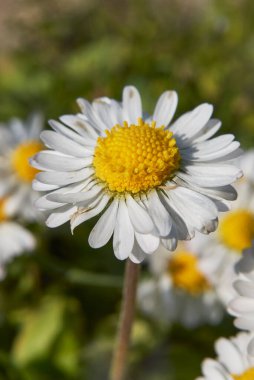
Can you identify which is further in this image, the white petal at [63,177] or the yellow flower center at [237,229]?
the yellow flower center at [237,229]

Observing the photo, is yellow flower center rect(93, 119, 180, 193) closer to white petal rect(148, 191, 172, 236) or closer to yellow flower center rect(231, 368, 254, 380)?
Answer: white petal rect(148, 191, 172, 236)

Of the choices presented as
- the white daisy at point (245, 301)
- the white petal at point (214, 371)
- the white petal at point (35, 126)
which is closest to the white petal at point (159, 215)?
the white daisy at point (245, 301)

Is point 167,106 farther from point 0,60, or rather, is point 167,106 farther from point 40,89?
point 0,60

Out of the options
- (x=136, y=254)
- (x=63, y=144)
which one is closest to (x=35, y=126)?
(x=63, y=144)

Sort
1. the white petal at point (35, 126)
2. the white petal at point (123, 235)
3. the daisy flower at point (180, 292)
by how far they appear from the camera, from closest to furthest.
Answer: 1. the white petal at point (123, 235)
2. the daisy flower at point (180, 292)
3. the white petal at point (35, 126)

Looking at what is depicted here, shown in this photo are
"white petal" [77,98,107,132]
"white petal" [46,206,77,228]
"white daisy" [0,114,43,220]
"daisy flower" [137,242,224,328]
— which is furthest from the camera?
"white daisy" [0,114,43,220]

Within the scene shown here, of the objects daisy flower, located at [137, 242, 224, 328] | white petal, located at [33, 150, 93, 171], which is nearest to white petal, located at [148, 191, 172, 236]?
white petal, located at [33, 150, 93, 171]

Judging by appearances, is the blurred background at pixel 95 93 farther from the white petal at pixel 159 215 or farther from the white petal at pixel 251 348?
the white petal at pixel 159 215
